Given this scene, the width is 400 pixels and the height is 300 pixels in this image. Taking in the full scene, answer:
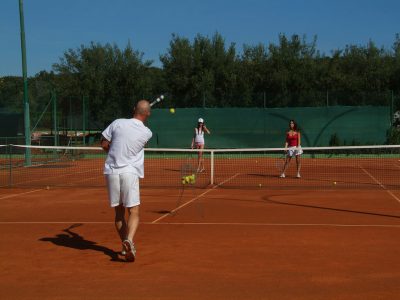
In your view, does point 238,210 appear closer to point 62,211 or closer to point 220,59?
point 62,211

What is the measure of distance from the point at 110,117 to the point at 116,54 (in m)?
11.4

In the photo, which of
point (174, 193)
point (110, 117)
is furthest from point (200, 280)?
point (110, 117)

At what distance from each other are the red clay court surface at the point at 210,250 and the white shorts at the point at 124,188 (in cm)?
63

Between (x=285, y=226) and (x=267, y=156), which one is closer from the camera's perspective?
→ (x=285, y=226)

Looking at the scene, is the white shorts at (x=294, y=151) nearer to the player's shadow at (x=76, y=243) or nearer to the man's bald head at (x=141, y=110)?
the player's shadow at (x=76, y=243)

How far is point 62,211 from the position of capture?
32.1ft

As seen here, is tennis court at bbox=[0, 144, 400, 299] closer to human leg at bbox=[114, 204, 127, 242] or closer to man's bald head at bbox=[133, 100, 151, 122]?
human leg at bbox=[114, 204, 127, 242]

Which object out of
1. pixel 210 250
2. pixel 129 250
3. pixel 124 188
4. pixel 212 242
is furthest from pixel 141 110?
pixel 212 242

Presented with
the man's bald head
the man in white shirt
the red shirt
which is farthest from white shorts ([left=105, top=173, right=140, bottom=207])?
the red shirt

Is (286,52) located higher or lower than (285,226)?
higher

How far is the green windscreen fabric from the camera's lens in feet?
82.7

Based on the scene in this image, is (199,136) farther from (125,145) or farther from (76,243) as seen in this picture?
(125,145)

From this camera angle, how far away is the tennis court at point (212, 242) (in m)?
4.98

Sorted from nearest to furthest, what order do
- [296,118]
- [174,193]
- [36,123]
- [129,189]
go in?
[129,189]
[174,193]
[36,123]
[296,118]
